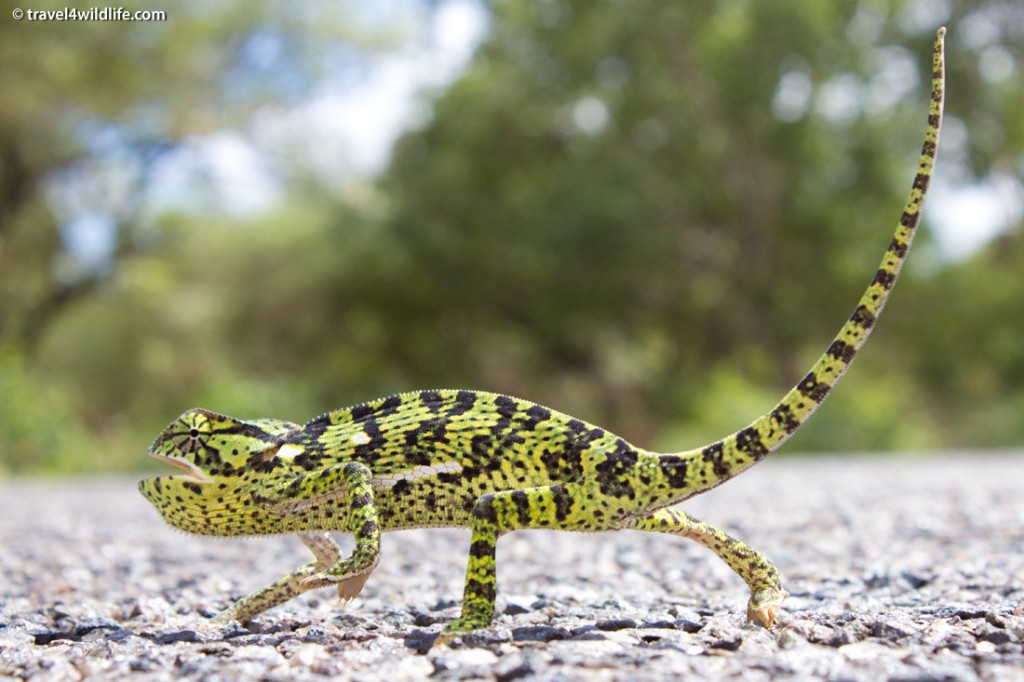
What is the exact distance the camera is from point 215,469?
3.73m

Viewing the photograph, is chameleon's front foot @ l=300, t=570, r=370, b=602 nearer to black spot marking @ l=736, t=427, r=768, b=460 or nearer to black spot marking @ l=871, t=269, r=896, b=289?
black spot marking @ l=736, t=427, r=768, b=460

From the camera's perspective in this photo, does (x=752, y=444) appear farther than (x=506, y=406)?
No

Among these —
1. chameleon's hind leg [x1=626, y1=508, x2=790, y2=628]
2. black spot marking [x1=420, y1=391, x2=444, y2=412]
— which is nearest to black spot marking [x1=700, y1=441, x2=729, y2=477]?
chameleon's hind leg [x1=626, y1=508, x2=790, y2=628]

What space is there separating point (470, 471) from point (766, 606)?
122 centimetres

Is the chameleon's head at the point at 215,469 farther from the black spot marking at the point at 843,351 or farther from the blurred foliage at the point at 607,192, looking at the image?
the blurred foliage at the point at 607,192

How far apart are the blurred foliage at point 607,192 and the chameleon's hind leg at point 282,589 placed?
54.9 feet

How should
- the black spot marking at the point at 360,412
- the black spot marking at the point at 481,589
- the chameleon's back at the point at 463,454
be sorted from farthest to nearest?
the black spot marking at the point at 360,412
the chameleon's back at the point at 463,454
the black spot marking at the point at 481,589

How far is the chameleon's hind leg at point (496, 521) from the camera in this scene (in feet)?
11.1

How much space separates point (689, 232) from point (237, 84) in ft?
40.0

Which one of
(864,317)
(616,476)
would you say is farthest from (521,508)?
(864,317)

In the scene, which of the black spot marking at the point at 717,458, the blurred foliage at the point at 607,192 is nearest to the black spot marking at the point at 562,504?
the black spot marking at the point at 717,458

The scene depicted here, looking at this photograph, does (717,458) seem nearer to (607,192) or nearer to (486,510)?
(486,510)

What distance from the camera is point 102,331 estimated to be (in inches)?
1441

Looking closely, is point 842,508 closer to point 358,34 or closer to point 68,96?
point 68,96
